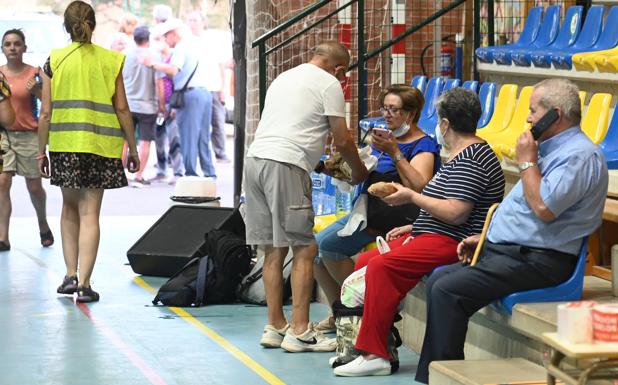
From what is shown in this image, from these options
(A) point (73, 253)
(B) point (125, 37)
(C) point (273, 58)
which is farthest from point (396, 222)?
(B) point (125, 37)

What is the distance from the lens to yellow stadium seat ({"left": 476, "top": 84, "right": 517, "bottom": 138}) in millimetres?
7914

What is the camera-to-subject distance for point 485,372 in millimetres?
5133

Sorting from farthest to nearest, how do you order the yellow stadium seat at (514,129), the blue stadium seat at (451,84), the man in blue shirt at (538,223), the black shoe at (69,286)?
the blue stadium seat at (451,84) → the black shoe at (69,286) → the yellow stadium seat at (514,129) → the man in blue shirt at (538,223)

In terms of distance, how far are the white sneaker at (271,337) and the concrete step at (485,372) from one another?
1492 mm

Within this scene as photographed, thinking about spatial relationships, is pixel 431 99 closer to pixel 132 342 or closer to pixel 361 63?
pixel 361 63

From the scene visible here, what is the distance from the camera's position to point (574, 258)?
5.30 meters

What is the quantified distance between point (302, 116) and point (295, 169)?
10.3 inches

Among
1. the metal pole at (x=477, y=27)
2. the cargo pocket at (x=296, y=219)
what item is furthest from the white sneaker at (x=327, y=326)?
the metal pole at (x=477, y=27)

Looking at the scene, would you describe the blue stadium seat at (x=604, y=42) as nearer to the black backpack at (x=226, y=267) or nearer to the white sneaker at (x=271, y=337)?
the black backpack at (x=226, y=267)

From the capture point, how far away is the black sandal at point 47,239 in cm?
1047

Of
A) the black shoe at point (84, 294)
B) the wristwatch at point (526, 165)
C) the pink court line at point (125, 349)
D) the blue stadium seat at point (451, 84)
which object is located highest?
the blue stadium seat at point (451, 84)

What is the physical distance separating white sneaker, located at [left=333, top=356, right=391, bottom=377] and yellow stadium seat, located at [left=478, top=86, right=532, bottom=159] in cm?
169

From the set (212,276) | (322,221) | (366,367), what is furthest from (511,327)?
(212,276)

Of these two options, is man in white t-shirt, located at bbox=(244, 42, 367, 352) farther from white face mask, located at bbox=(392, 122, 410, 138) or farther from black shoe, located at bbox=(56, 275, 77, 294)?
black shoe, located at bbox=(56, 275, 77, 294)
